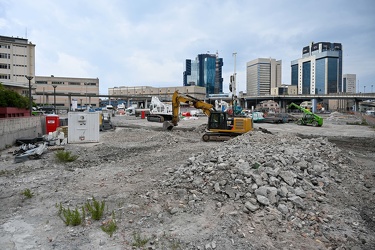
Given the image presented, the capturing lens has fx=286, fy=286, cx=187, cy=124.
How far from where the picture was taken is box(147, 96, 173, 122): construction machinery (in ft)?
128

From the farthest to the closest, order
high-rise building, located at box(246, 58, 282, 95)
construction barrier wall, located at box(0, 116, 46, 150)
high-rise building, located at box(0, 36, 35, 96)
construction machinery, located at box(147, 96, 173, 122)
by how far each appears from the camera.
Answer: high-rise building, located at box(246, 58, 282, 95) < high-rise building, located at box(0, 36, 35, 96) < construction machinery, located at box(147, 96, 173, 122) < construction barrier wall, located at box(0, 116, 46, 150)

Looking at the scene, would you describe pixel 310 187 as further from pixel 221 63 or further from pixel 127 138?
pixel 221 63

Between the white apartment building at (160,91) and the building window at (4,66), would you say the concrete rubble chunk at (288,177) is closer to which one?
the building window at (4,66)

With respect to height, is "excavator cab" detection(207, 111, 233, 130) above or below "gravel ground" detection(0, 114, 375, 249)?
above

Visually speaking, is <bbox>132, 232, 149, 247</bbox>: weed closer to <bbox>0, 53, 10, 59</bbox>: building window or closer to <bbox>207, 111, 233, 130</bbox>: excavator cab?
<bbox>207, 111, 233, 130</bbox>: excavator cab

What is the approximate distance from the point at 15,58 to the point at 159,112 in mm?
53187

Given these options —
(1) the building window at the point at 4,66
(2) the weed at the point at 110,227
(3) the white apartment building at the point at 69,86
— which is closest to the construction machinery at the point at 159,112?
(2) the weed at the point at 110,227

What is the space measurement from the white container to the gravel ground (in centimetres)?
688

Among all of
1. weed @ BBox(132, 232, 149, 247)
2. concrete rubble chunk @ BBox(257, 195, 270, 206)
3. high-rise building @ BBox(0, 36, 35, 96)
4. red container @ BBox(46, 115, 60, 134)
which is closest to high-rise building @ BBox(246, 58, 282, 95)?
high-rise building @ BBox(0, 36, 35, 96)

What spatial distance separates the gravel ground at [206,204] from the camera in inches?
216

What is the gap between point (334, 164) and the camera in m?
10.3

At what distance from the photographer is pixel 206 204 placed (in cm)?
678

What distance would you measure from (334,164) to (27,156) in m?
12.6

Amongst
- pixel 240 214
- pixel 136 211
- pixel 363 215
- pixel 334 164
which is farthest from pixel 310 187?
pixel 136 211
